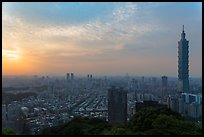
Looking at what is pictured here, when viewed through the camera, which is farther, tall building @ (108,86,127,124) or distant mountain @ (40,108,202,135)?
tall building @ (108,86,127,124)

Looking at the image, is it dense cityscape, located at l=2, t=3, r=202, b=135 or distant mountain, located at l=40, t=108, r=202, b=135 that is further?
dense cityscape, located at l=2, t=3, r=202, b=135

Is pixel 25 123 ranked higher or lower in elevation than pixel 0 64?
lower

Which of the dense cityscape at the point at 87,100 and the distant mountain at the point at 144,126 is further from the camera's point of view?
the dense cityscape at the point at 87,100

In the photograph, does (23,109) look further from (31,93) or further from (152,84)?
(152,84)

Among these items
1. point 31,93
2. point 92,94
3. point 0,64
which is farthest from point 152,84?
point 0,64

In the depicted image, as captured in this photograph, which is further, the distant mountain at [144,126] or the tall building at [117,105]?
the tall building at [117,105]
